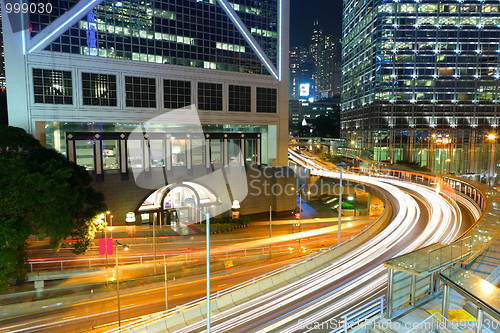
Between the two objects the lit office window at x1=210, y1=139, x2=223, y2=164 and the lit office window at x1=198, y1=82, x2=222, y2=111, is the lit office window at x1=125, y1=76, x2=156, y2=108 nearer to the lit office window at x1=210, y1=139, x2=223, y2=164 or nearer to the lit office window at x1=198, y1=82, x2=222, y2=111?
the lit office window at x1=198, y1=82, x2=222, y2=111

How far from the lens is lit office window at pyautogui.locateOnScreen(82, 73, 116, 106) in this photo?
39.1 metres

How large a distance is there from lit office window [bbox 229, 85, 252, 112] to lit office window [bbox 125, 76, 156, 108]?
11610 millimetres

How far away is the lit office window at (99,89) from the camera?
3909 centimetres

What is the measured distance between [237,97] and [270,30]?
1245 cm

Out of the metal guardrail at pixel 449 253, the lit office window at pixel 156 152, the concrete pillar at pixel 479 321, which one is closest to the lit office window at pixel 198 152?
the lit office window at pixel 156 152

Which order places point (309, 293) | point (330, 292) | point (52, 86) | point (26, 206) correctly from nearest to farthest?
point (330, 292) < point (309, 293) < point (26, 206) < point (52, 86)

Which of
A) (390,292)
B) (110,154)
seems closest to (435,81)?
(110,154)

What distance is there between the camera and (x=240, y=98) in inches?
1941

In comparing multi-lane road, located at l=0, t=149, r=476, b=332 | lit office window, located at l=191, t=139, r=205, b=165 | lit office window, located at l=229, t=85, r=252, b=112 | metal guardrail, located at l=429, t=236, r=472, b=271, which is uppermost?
lit office window, located at l=229, t=85, r=252, b=112

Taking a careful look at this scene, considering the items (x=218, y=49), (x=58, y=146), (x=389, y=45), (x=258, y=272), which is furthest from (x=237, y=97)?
(x=389, y=45)

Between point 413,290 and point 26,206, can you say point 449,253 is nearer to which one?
point 413,290

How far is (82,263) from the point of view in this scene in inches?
1169

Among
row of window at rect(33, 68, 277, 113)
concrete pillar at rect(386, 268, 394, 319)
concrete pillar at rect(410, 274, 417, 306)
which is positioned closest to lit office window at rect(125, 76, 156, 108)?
row of window at rect(33, 68, 277, 113)

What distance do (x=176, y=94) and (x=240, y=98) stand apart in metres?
9.99
